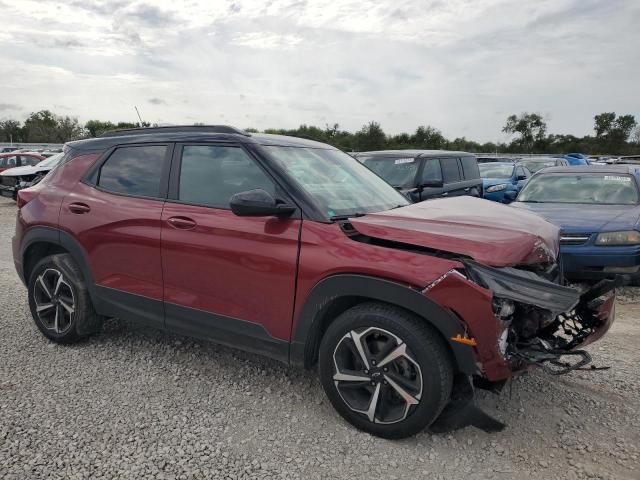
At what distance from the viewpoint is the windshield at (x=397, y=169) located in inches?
338

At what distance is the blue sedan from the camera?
5613 millimetres

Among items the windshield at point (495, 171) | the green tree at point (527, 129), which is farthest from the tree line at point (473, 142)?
the windshield at point (495, 171)

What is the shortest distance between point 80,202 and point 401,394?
2848 millimetres

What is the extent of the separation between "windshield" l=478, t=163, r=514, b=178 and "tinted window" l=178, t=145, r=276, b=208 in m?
12.4

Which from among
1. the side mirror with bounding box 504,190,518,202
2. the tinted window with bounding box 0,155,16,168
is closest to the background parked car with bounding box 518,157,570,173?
the side mirror with bounding box 504,190,518,202

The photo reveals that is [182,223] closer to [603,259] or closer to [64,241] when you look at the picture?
[64,241]

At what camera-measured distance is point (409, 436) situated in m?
2.87

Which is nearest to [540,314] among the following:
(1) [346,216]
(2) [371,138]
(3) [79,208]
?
(1) [346,216]

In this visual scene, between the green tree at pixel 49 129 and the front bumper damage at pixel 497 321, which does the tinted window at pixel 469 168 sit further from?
the green tree at pixel 49 129

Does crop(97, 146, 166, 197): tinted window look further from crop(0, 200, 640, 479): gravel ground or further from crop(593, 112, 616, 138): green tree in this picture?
crop(593, 112, 616, 138): green tree

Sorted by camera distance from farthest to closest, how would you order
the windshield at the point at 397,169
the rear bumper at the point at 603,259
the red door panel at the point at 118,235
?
1. the windshield at the point at 397,169
2. the rear bumper at the point at 603,259
3. the red door panel at the point at 118,235

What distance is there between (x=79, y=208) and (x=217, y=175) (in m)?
1.30

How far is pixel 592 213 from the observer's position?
20.7 feet

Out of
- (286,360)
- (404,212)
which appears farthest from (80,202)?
(404,212)
